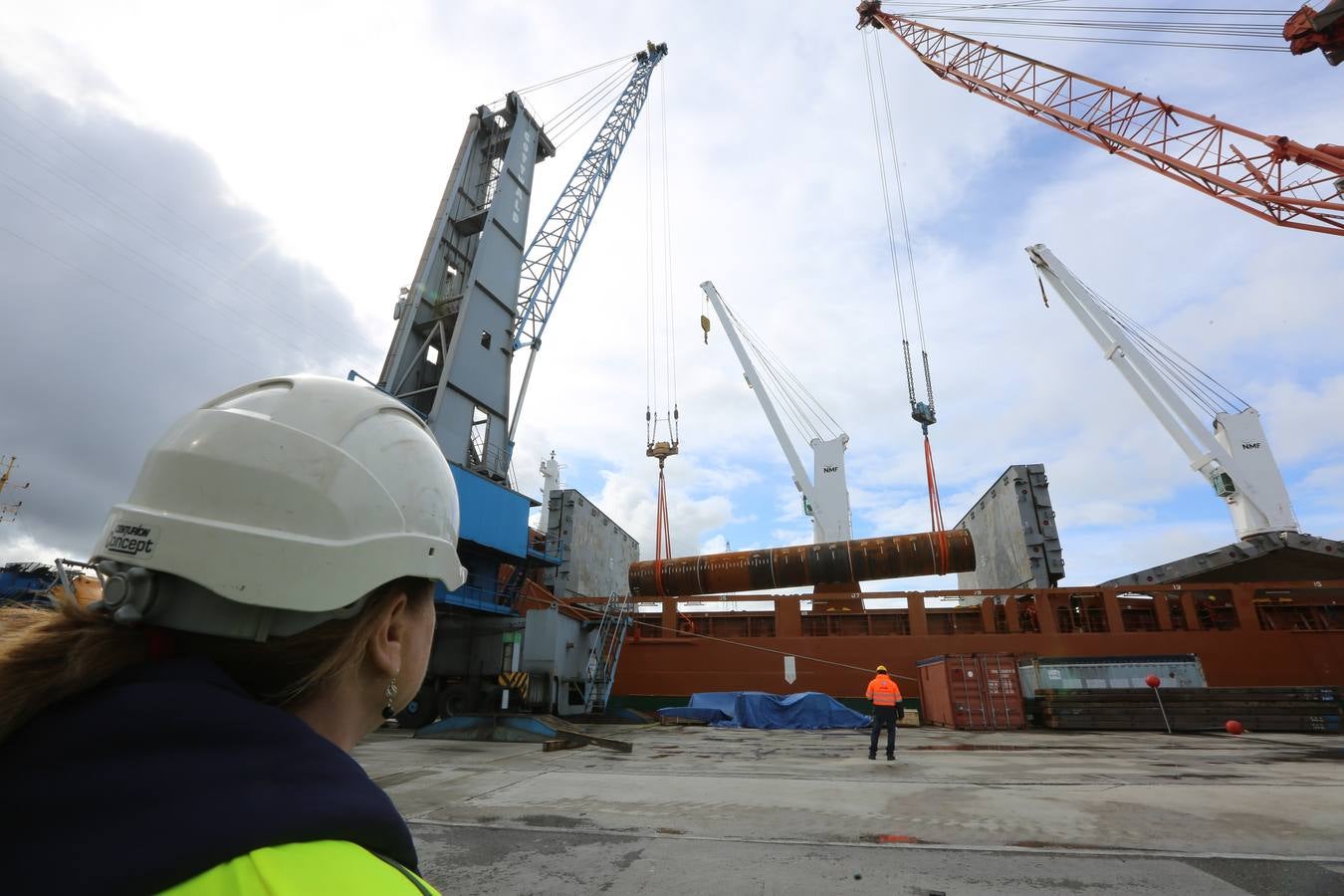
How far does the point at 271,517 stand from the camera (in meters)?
1.21

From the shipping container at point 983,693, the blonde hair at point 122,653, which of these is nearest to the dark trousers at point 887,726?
the shipping container at point 983,693

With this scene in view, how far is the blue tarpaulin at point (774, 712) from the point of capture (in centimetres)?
1599

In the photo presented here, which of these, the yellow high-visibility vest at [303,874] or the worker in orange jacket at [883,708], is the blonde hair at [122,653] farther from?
the worker in orange jacket at [883,708]

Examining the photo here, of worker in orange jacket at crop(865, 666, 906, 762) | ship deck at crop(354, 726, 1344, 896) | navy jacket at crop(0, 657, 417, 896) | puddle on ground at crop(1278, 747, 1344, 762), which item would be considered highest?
navy jacket at crop(0, 657, 417, 896)

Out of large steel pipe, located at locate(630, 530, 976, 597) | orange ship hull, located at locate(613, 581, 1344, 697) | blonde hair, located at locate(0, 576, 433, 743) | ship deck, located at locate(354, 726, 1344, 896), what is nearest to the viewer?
blonde hair, located at locate(0, 576, 433, 743)

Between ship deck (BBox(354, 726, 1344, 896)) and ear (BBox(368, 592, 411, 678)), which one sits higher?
ear (BBox(368, 592, 411, 678))

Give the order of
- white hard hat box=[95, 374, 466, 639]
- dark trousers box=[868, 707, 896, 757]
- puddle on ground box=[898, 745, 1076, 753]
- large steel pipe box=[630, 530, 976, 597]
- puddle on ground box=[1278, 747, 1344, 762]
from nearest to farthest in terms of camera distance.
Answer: white hard hat box=[95, 374, 466, 639]
puddle on ground box=[1278, 747, 1344, 762]
dark trousers box=[868, 707, 896, 757]
puddle on ground box=[898, 745, 1076, 753]
large steel pipe box=[630, 530, 976, 597]

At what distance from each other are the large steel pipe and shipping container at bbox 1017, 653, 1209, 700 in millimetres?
5768

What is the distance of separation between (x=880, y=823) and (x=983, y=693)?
38.3ft

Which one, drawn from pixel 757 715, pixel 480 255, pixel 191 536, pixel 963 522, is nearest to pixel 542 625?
pixel 757 715

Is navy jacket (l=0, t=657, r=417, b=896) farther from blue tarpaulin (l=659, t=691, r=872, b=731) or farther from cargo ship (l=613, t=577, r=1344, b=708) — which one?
cargo ship (l=613, t=577, r=1344, b=708)

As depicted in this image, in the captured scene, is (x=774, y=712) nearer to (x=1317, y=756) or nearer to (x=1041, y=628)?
(x=1041, y=628)

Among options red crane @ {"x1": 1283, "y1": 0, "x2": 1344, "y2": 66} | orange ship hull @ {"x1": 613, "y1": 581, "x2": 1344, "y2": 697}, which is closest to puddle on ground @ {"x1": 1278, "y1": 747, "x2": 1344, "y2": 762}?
orange ship hull @ {"x1": 613, "y1": 581, "x2": 1344, "y2": 697}

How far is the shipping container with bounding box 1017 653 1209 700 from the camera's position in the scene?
14391 mm
